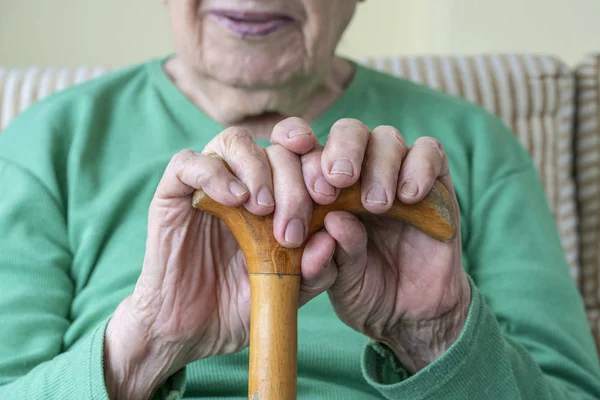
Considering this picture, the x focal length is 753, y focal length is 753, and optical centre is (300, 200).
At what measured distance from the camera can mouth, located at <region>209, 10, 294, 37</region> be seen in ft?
3.29

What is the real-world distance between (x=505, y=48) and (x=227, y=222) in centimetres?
178

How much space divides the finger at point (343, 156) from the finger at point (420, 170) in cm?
4

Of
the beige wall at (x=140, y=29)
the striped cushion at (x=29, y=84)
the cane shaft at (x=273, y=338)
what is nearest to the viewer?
the cane shaft at (x=273, y=338)

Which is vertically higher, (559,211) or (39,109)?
(39,109)

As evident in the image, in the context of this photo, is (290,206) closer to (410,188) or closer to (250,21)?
(410,188)

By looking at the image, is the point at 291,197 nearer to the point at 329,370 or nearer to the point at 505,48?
the point at 329,370

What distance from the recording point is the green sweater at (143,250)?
80cm

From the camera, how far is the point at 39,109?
114cm

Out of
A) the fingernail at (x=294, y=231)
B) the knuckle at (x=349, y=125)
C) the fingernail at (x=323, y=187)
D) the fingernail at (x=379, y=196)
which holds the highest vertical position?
the knuckle at (x=349, y=125)

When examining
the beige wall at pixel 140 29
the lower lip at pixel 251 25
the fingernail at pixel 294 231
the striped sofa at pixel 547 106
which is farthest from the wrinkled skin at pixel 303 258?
the beige wall at pixel 140 29

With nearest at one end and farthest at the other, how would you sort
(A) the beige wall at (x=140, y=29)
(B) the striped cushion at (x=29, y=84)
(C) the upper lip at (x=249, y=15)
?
(C) the upper lip at (x=249, y=15) < (B) the striped cushion at (x=29, y=84) < (A) the beige wall at (x=140, y=29)

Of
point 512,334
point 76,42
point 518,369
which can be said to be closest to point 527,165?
point 512,334

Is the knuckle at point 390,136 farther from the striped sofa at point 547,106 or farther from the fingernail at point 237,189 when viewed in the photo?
the striped sofa at point 547,106

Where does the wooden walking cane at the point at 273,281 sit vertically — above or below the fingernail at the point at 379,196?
below
